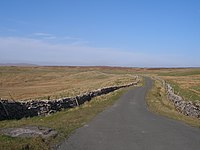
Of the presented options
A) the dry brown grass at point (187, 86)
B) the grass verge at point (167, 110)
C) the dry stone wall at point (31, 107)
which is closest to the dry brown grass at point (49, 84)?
the dry stone wall at point (31, 107)

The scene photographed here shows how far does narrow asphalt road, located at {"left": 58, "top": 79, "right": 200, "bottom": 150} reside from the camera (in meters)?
12.8

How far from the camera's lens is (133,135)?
595 inches

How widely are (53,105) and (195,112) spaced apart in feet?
37.8

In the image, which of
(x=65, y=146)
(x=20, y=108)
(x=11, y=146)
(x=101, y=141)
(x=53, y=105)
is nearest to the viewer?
(x=11, y=146)

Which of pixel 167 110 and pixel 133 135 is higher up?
pixel 133 135

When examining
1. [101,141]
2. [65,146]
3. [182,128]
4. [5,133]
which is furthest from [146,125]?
[5,133]

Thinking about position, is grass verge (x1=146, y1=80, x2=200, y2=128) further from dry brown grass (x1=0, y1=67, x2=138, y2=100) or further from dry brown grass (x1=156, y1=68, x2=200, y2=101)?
dry brown grass (x1=0, y1=67, x2=138, y2=100)

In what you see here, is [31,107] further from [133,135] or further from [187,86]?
[187,86]

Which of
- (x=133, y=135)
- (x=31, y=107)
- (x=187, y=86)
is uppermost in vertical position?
(x=133, y=135)

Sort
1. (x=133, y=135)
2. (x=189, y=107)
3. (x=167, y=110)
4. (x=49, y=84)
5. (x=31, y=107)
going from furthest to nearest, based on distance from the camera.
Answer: (x=49, y=84)
(x=189, y=107)
(x=167, y=110)
(x=31, y=107)
(x=133, y=135)

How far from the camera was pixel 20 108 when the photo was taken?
2309 centimetres

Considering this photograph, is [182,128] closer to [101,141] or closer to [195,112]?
[101,141]

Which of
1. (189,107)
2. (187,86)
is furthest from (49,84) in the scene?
(189,107)

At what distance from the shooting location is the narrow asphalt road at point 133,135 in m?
12.8
